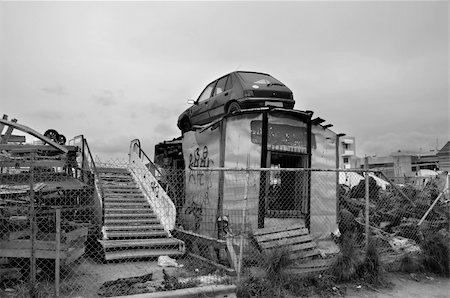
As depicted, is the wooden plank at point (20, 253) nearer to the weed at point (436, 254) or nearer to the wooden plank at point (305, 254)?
the wooden plank at point (305, 254)

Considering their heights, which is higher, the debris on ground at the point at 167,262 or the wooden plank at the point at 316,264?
the wooden plank at the point at 316,264

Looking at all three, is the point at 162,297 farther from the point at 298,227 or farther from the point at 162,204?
the point at 162,204

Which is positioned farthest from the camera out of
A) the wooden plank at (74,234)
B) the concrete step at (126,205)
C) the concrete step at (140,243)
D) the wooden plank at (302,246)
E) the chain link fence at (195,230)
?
the concrete step at (126,205)

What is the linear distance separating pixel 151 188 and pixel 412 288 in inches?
296

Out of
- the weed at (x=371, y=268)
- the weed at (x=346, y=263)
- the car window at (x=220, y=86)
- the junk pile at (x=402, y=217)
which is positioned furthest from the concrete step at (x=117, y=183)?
the weed at (x=371, y=268)

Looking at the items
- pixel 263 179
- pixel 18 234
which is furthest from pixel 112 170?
pixel 18 234

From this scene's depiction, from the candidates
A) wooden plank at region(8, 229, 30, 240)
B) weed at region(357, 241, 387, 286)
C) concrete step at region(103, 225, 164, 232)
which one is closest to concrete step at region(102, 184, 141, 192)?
concrete step at region(103, 225, 164, 232)

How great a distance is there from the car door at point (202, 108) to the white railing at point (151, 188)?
201 cm

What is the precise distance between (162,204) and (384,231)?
5.94m

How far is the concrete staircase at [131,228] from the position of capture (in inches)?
313

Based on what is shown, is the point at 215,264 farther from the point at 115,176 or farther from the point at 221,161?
the point at 115,176

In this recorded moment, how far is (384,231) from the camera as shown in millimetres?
8609

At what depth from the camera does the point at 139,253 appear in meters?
7.89

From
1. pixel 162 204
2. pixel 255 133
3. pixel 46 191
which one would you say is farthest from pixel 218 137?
pixel 46 191
